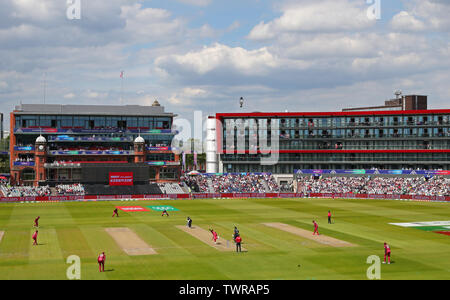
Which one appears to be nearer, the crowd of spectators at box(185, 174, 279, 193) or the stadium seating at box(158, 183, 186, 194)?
the stadium seating at box(158, 183, 186, 194)

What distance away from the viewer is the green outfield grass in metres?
30.4

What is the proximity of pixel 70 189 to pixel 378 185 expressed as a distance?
55414 millimetres

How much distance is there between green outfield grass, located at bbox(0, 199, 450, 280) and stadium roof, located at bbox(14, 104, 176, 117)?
3726 cm

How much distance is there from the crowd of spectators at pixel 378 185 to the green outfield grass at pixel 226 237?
2220 centimetres

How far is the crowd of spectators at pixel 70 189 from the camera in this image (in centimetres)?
8819

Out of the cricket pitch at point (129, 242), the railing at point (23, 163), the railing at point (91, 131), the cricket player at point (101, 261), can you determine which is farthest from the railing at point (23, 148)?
the cricket player at point (101, 261)

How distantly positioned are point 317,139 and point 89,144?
153ft

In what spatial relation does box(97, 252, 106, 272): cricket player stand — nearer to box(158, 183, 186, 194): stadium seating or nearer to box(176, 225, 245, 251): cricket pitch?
box(176, 225, 245, 251): cricket pitch

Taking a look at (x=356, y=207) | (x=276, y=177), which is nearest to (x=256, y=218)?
(x=356, y=207)

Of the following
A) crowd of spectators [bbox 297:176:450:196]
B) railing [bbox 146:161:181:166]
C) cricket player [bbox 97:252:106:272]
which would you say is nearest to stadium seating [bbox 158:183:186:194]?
railing [bbox 146:161:181:166]

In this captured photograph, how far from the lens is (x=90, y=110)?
10631 centimetres

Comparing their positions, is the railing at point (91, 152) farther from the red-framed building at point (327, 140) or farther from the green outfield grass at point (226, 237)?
the green outfield grass at point (226, 237)

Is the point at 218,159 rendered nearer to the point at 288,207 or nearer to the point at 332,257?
the point at 288,207

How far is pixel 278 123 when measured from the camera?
111188mm
